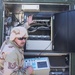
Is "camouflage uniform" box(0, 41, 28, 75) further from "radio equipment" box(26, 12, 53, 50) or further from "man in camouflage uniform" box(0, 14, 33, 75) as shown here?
"radio equipment" box(26, 12, 53, 50)

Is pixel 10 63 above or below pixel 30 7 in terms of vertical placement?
below

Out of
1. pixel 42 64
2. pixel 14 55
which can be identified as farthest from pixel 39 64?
pixel 14 55

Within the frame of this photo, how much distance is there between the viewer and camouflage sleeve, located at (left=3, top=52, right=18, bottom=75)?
2.98 meters

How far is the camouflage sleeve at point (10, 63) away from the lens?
2977mm

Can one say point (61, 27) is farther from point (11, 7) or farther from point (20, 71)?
point (20, 71)

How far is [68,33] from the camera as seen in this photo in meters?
4.89

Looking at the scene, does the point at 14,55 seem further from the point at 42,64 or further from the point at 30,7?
the point at 30,7

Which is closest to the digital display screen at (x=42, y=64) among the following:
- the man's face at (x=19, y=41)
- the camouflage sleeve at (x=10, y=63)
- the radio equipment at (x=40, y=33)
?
the radio equipment at (x=40, y=33)

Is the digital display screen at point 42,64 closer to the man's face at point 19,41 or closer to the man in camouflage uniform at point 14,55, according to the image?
the man in camouflage uniform at point 14,55

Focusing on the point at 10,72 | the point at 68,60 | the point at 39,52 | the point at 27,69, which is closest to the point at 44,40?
the point at 39,52

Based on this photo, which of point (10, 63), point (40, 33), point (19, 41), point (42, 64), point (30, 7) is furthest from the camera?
point (40, 33)

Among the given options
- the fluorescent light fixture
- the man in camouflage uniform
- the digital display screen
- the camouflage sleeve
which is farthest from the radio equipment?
the camouflage sleeve

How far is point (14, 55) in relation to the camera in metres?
3.03

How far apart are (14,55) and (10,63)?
11 centimetres
